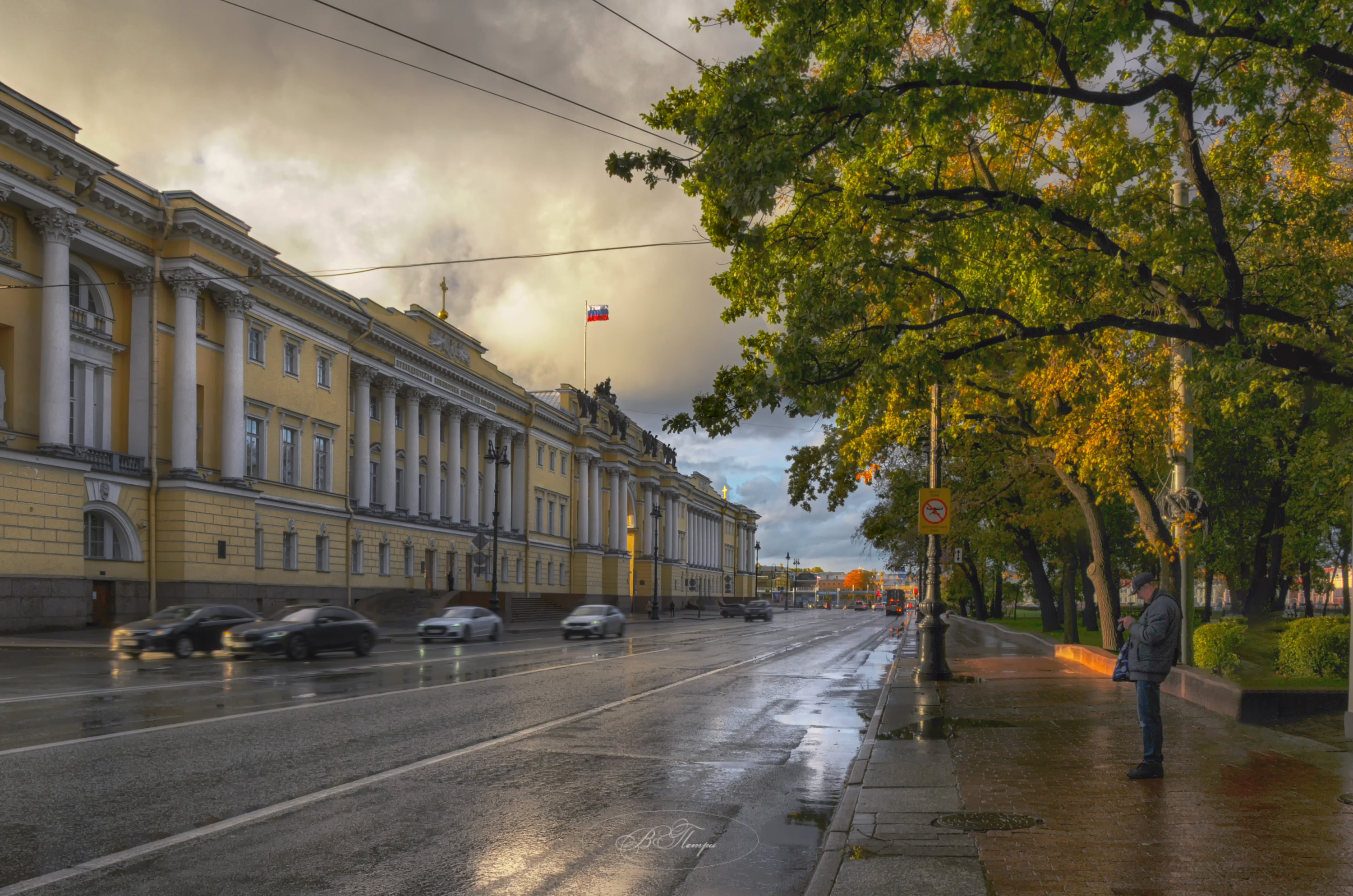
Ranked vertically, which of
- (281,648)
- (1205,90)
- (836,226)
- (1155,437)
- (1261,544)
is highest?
(1205,90)

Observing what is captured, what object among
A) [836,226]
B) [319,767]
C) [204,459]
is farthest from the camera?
[204,459]

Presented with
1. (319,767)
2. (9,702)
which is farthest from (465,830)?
(9,702)

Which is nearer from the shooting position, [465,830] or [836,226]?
[465,830]

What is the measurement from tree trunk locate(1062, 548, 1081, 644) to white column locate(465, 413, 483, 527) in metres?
40.4

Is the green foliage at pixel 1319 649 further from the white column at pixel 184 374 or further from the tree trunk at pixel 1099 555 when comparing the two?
the white column at pixel 184 374

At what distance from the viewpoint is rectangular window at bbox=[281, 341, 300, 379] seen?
48312mm

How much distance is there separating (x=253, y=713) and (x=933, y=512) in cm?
1181

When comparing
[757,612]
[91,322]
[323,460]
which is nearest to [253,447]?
[323,460]

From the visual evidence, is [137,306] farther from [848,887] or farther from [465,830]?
[848,887]

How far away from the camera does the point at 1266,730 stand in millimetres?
11797

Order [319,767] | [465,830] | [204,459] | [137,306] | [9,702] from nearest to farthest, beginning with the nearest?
[465,830], [319,767], [9,702], [137,306], [204,459]

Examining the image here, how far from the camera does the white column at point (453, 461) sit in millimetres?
66875

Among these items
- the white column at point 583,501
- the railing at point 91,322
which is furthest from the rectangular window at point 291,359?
the white column at point 583,501

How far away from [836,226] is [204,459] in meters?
36.0
